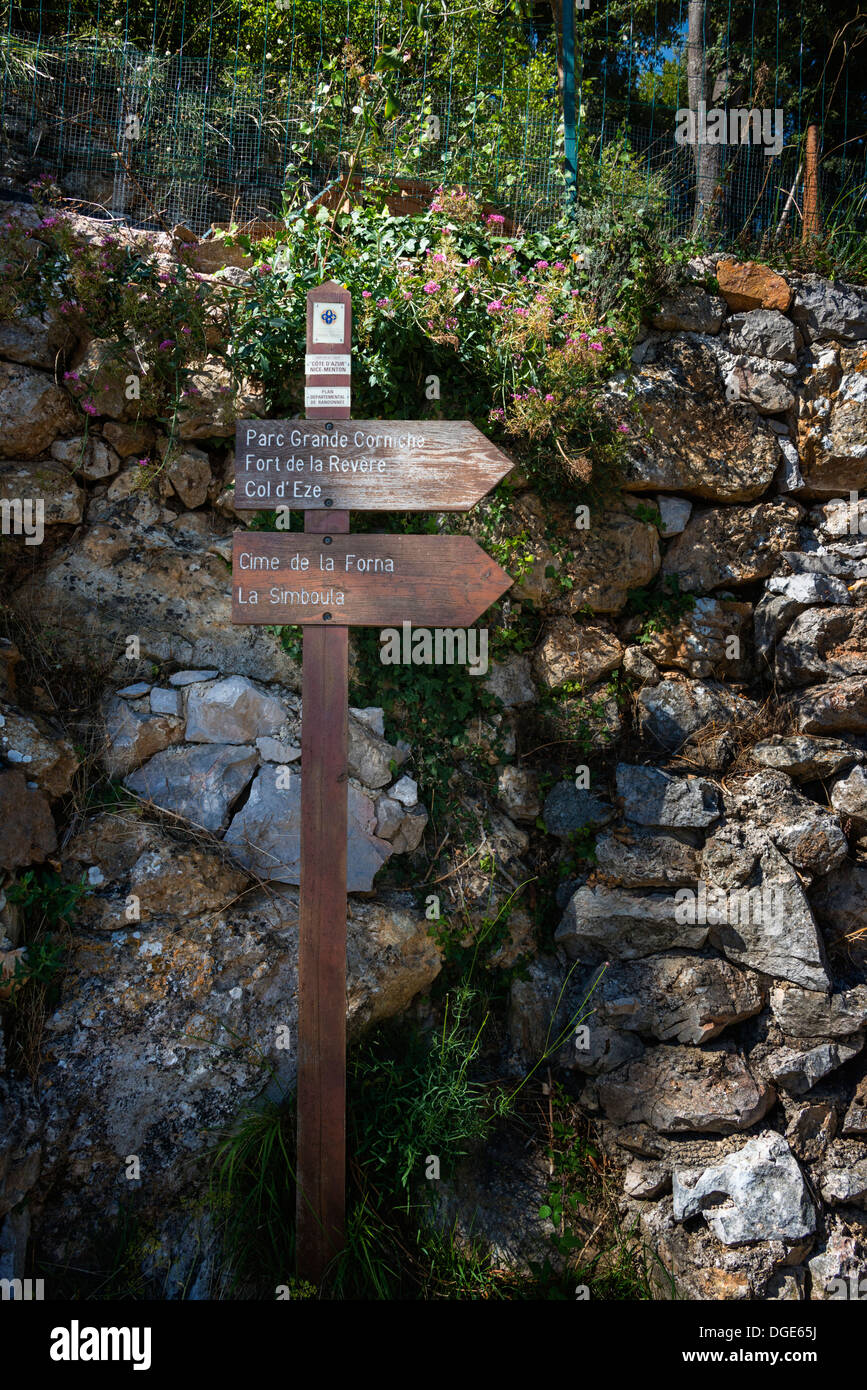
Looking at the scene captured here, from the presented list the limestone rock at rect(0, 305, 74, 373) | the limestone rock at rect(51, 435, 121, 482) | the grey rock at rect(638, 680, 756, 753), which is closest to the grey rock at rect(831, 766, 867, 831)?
the grey rock at rect(638, 680, 756, 753)

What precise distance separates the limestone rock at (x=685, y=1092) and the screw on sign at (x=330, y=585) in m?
1.46

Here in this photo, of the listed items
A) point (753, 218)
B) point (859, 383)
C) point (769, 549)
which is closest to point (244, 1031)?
point (769, 549)

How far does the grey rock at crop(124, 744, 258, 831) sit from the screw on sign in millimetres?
1018

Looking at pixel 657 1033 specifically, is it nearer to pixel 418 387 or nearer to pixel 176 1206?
pixel 176 1206

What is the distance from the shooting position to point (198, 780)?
3.93m

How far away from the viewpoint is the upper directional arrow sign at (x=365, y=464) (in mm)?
3057

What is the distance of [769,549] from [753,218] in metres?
2.95

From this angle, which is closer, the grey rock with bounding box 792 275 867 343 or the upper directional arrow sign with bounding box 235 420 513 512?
the upper directional arrow sign with bounding box 235 420 513 512

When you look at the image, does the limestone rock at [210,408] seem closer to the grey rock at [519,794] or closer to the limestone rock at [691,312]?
the grey rock at [519,794]

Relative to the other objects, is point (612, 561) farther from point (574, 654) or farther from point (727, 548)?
point (727, 548)

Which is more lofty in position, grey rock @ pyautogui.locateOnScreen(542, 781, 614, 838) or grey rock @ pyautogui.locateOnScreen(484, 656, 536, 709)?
grey rock @ pyautogui.locateOnScreen(484, 656, 536, 709)

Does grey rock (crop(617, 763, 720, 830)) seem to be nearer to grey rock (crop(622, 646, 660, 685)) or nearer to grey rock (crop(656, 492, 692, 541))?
grey rock (crop(622, 646, 660, 685))

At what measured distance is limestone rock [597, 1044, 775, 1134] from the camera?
3.76 metres

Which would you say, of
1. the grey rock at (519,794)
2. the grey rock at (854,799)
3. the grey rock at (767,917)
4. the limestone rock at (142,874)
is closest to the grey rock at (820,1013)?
the grey rock at (767,917)
